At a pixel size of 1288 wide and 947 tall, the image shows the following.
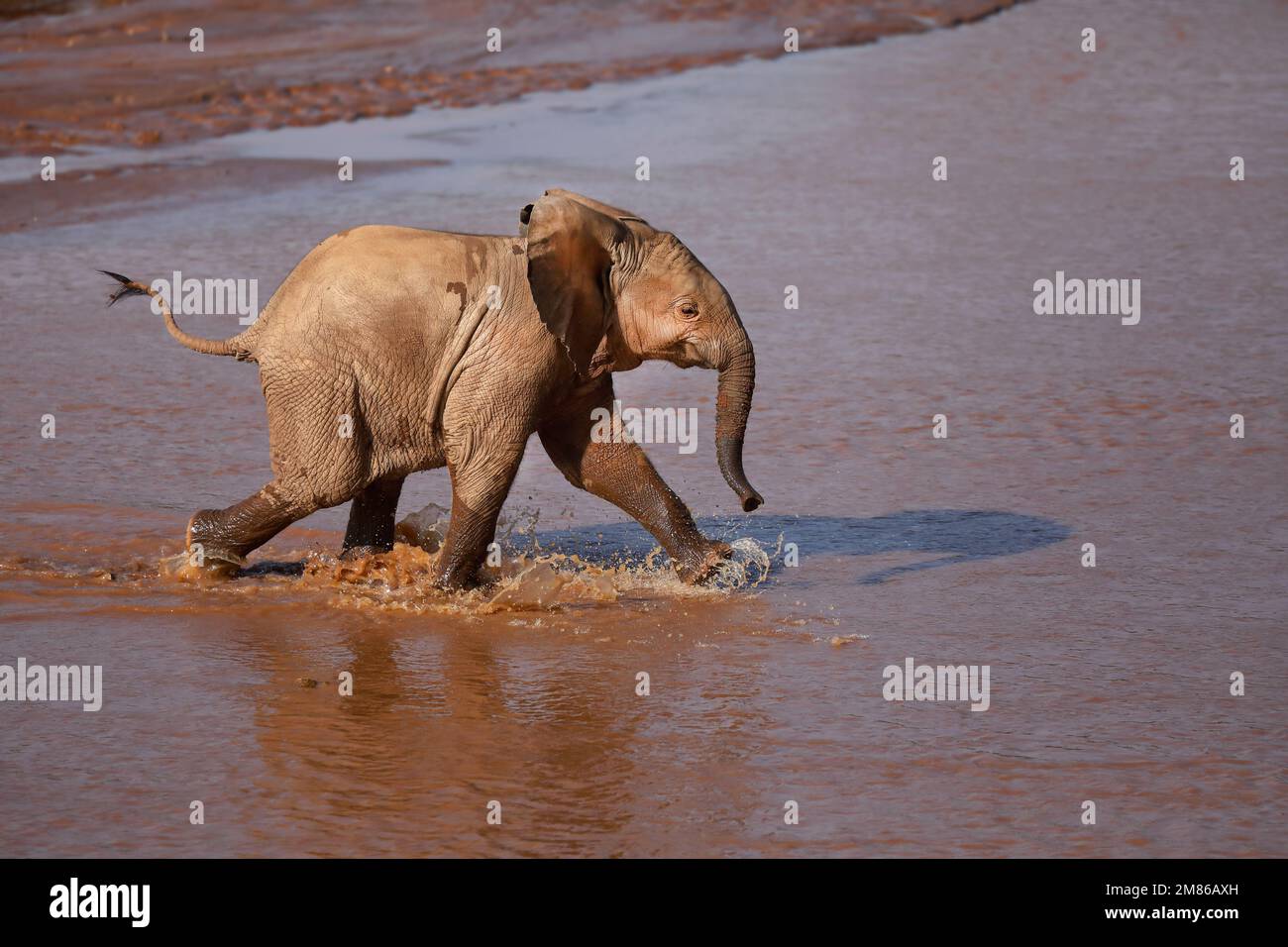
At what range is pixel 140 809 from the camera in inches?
263

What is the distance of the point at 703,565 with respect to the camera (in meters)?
9.30

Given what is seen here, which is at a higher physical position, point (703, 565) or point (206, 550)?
point (206, 550)

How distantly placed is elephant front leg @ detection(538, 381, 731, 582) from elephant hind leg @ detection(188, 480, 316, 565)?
126 cm

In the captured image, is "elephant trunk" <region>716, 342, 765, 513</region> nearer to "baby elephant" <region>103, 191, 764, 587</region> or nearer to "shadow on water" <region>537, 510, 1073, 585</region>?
"baby elephant" <region>103, 191, 764, 587</region>

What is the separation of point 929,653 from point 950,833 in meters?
1.88

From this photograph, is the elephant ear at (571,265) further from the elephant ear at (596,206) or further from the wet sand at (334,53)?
the wet sand at (334,53)

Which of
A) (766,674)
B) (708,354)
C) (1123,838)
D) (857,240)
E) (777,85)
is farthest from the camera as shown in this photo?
(777,85)

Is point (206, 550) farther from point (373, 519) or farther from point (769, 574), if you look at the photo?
point (769, 574)

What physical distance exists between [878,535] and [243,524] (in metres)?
3.17

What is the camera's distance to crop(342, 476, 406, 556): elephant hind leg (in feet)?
31.0

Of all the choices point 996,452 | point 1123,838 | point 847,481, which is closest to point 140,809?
point 1123,838

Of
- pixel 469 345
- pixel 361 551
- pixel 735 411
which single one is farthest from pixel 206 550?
pixel 735 411

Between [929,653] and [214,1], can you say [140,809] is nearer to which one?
[929,653]

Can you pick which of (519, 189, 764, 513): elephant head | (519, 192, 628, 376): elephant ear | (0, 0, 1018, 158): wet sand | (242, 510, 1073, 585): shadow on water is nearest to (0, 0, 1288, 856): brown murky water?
(242, 510, 1073, 585): shadow on water
